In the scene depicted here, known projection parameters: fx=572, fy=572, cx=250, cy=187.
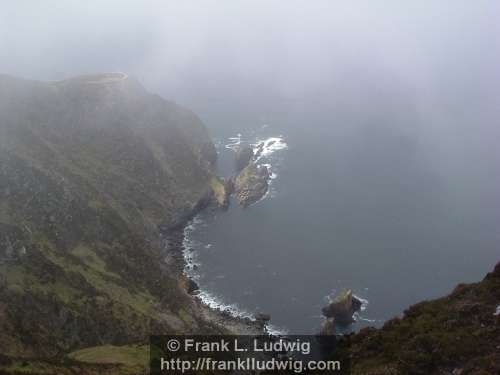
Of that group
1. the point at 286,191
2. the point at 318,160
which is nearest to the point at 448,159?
the point at 318,160

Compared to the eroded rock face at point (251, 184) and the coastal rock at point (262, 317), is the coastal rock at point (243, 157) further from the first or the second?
the coastal rock at point (262, 317)

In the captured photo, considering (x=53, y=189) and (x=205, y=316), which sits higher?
(x=53, y=189)

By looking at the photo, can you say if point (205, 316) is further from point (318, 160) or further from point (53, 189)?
point (318, 160)

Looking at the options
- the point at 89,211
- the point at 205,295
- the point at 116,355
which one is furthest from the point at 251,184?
the point at 116,355

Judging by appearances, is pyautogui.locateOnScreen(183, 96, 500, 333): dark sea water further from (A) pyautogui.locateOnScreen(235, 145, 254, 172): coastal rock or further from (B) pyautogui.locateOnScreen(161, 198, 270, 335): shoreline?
(A) pyautogui.locateOnScreen(235, 145, 254, 172): coastal rock

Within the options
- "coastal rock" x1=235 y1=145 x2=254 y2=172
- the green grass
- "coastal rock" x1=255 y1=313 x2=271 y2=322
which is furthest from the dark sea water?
the green grass

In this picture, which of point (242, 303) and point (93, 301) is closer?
point (93, 301)
